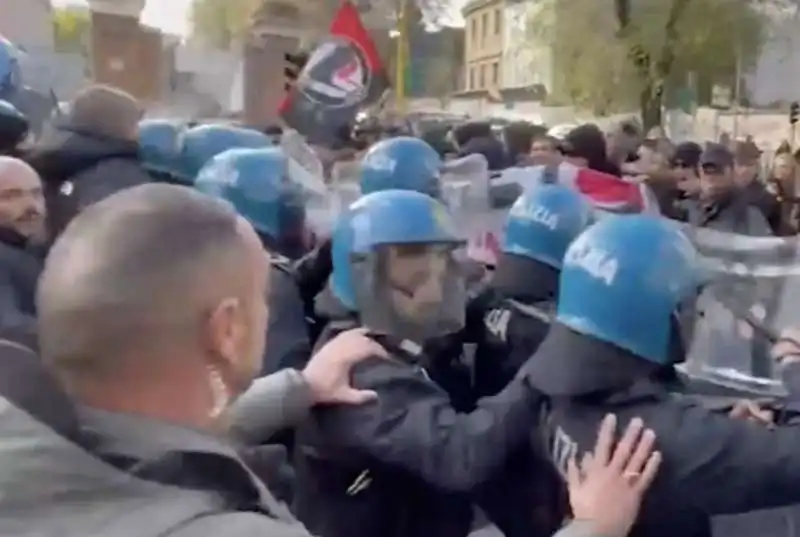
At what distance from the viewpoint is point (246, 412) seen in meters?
2.81

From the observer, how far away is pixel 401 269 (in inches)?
131

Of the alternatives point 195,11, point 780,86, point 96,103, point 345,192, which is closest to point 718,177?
point 345,192

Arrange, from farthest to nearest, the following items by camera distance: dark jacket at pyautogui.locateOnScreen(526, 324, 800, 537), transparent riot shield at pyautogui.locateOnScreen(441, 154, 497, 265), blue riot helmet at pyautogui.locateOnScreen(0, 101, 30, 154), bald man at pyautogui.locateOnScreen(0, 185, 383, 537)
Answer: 1. transparent riot shield at pyautogui.locateOnScreen(441, 154, 497, 265)
2. blue riot helmet at pyautogui.locateOnScreen(0, 101, 30, 154)
3. dark jacket at pyautogui.locateOnScreen(526, 324, 800, 537)
4. bald man at pyautogui.locateOnScreen(0, 185, 383, 537)

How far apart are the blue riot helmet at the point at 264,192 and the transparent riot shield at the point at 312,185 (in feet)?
0.41

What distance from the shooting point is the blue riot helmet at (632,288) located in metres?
2.71

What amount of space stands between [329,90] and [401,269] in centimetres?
439

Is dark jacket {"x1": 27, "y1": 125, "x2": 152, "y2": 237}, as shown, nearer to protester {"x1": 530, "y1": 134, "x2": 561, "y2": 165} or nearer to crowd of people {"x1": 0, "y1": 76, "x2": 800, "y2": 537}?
crowd of people {"x1": 0, "y1": 76, "x2": 800, "y2": 537}

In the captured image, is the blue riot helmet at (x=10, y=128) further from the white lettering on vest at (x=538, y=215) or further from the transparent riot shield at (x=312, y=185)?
the white lettering on vest at (x=538, y=215)

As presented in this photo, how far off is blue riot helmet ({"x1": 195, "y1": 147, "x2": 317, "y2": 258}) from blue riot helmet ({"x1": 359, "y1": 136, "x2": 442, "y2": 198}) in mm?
455

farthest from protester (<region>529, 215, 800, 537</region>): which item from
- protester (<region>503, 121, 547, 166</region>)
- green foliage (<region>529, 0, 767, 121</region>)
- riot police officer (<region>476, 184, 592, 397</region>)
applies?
green foliage (<region>529, 0, 767, 121</region>)

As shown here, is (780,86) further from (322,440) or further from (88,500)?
(88,500)

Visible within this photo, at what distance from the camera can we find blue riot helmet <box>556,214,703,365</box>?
271 centimetres

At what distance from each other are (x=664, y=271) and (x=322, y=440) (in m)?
0.85

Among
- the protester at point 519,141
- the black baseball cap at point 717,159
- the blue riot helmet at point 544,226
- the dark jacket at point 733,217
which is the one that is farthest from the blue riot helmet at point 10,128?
the protester at point 519,141
